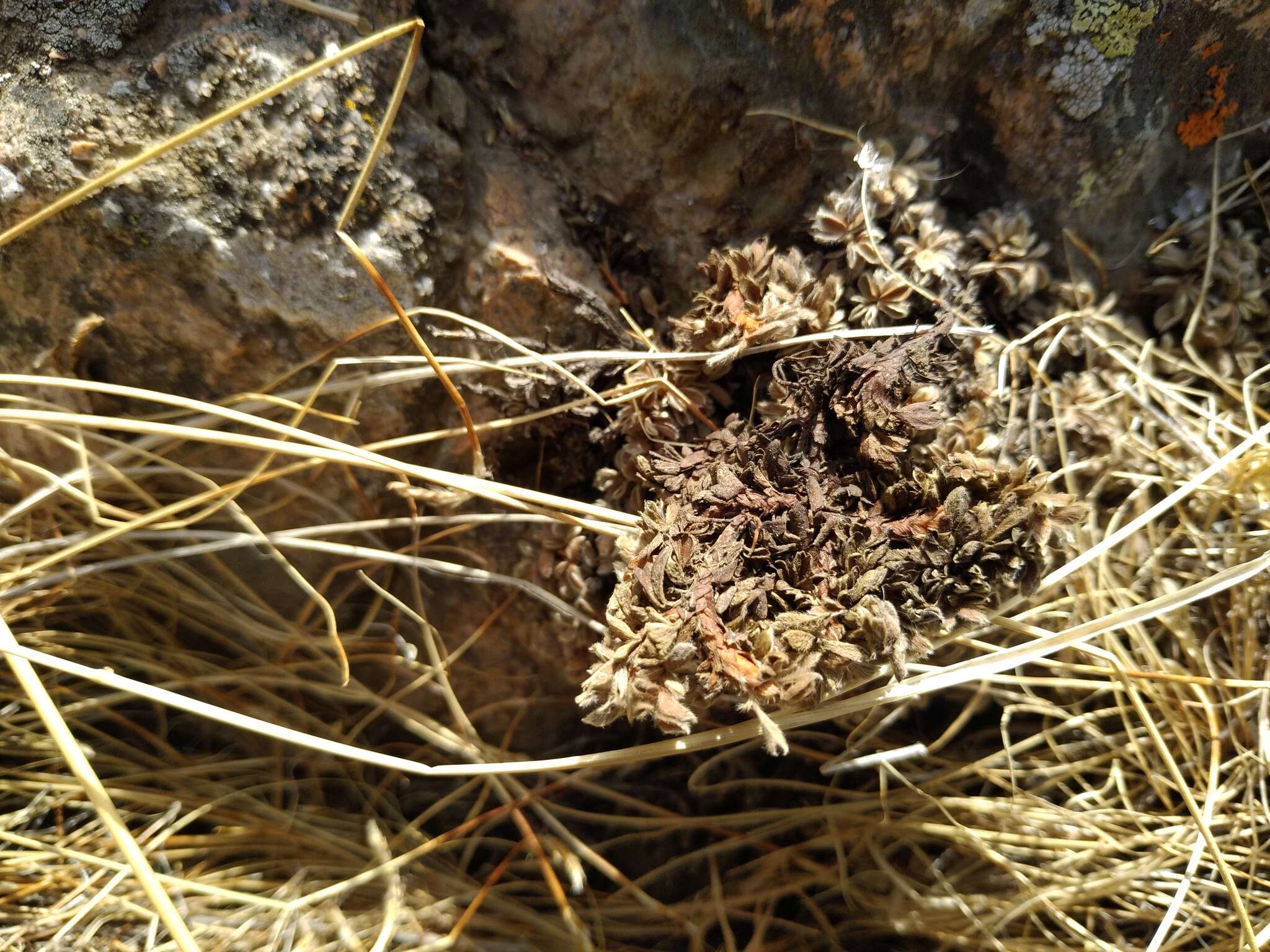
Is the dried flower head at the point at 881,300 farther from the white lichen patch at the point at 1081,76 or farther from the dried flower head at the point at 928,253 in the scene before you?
the white lichen patch at the point at 1081,76

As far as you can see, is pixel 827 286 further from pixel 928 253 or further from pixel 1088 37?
pixel 1088 37

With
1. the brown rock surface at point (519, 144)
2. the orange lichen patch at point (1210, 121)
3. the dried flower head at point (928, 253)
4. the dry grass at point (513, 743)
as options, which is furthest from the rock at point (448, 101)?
the orange lichen patch at point (1210, 121)

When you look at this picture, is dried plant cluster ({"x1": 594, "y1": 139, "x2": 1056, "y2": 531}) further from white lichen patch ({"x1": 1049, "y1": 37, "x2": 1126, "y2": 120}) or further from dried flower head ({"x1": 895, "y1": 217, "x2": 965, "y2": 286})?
white lichen patch ({"x1": 1049, "y1": 37, "x2": 1126, "y2": 120})

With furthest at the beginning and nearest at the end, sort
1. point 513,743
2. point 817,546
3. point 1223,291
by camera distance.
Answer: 1. point 513,743
2. point 1223,291
3. point 817,546

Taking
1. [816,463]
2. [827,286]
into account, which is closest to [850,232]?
[827,286]

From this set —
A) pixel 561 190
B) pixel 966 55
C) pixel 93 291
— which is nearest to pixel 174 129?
pixel 93 291

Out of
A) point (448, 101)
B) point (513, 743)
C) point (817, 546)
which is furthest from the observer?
point (513, 743)
